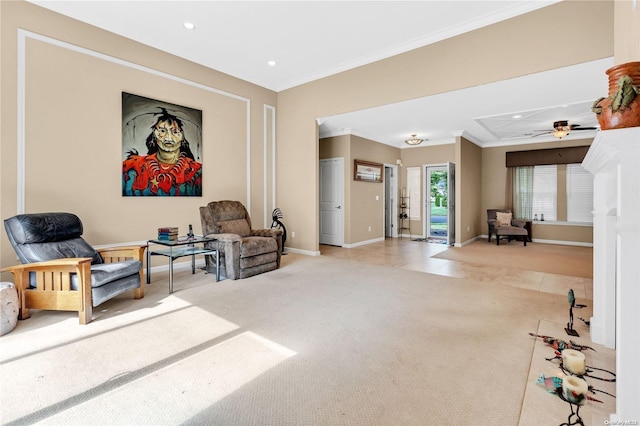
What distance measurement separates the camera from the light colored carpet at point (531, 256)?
16.5ft

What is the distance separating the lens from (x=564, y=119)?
605cm

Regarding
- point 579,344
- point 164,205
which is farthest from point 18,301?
point 579,344

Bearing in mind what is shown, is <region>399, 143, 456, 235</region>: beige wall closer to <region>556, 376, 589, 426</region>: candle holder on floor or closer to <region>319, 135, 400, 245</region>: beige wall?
<region>319, 135, 400, 245</region>: beige wall

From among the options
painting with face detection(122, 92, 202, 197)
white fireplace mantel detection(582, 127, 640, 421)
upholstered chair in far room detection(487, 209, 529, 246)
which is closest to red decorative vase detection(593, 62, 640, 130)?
white fireplace mantel detection(582, 127, 640, 421)

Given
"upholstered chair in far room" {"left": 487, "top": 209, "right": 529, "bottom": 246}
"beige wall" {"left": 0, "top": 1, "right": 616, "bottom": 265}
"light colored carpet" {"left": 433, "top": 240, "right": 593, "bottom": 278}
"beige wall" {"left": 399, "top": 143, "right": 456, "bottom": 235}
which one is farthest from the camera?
"beige wall" {"left": 399, "top": 143, "right": 456, "bottom": 235}

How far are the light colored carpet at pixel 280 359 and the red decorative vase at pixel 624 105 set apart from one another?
142 centimetres

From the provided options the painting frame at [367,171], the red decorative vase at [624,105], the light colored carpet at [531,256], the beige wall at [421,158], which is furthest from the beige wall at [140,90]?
the beige wall at [421,158]

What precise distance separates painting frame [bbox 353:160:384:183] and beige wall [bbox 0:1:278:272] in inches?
122

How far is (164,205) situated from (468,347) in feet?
14.0

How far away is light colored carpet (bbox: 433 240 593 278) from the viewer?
503 centimetres

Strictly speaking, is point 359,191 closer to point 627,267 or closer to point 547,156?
point 547,156

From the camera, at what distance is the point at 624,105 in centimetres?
126

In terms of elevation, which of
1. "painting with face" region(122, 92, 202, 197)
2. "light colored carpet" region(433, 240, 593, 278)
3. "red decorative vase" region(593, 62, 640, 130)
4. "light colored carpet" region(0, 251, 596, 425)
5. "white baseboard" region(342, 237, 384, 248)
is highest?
"painting with face" region(122, 92, 202, 197)

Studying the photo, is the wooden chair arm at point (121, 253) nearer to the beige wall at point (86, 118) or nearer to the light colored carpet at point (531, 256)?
the beige wall at point (86, 118)
